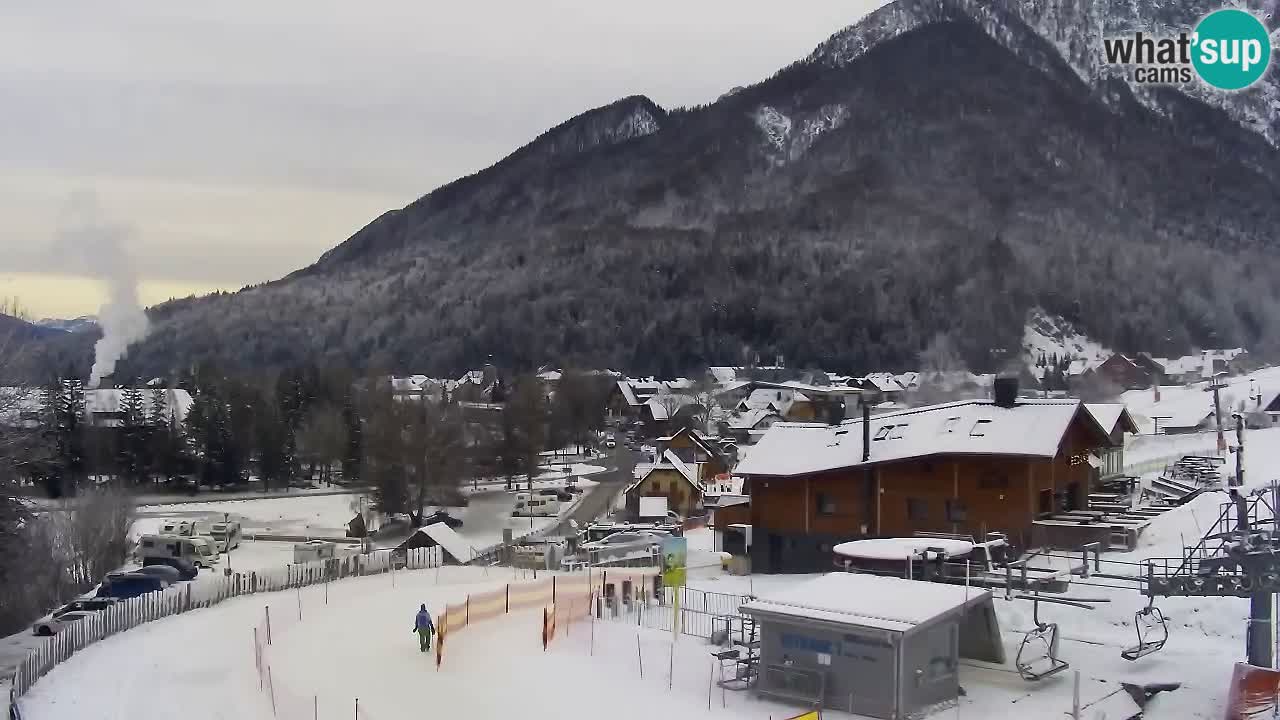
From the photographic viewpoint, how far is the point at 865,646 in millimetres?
19391

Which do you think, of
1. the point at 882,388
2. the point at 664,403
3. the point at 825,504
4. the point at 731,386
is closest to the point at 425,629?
the point at 825,504

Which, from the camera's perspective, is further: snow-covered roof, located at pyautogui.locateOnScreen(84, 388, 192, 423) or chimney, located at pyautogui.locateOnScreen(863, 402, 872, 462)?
snow-covered roof, located at pyautogui.locateOnScreen(84, 388, 192, 423)

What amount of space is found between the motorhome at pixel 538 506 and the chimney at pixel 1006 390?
32.0m

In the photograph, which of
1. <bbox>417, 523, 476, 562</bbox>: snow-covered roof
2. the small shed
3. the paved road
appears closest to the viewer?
the small shed

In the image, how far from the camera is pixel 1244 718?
17.7 meters

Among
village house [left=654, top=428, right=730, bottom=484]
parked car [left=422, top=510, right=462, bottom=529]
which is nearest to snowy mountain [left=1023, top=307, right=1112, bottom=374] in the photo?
village house [left=654, top=428, right=730, bottom=484]

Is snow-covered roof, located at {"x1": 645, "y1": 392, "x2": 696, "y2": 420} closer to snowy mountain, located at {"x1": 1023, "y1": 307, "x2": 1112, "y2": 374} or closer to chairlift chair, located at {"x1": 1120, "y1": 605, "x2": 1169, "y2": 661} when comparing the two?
snowy mountain, located at {"x1": 1023, "y1": 307, "x2": 1112, "y2": 374}

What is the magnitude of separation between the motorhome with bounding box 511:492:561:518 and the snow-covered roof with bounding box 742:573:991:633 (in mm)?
39885

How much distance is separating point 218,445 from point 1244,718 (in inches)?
2841

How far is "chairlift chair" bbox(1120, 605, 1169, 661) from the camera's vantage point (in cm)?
2092

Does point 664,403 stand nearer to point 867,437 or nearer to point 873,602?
point 867,437

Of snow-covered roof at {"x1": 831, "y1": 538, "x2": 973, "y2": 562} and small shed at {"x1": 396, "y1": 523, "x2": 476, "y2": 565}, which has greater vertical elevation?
snow-covered roof at {"x1": 831, "y1": 538, "x2": 973, "y2": 562}

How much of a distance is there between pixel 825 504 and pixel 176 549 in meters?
28.5

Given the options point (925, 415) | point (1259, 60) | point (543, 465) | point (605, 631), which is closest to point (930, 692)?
point (605, 631)
